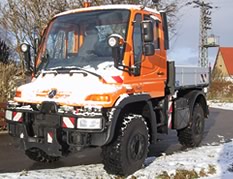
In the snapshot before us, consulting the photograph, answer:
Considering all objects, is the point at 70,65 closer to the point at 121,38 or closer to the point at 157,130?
the point at 121,38

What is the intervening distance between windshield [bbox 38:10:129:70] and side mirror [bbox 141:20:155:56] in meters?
0.32

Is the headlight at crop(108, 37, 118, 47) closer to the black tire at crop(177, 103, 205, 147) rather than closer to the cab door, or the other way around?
the cab door

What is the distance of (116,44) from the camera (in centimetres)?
634

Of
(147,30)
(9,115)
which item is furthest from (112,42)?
(9,115)

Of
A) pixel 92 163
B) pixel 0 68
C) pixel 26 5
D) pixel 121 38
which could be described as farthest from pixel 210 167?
pixel 26 5

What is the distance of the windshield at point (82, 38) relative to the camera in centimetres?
697

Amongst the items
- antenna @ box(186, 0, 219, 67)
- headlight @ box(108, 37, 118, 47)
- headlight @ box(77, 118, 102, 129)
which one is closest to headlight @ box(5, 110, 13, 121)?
headlight @ box(77, 118, 102, 129)

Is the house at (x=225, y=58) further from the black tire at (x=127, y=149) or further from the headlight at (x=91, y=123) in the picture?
the headlight at (x=91, y=123)

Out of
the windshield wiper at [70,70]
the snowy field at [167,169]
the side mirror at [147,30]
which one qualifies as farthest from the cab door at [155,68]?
the snowy field at [167,169]

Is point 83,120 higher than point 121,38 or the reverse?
the reverse

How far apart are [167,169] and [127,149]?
0.89 m

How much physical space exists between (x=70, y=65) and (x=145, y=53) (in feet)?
4.09

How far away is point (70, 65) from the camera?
276 inches

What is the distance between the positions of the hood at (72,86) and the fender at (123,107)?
0.75 feet
